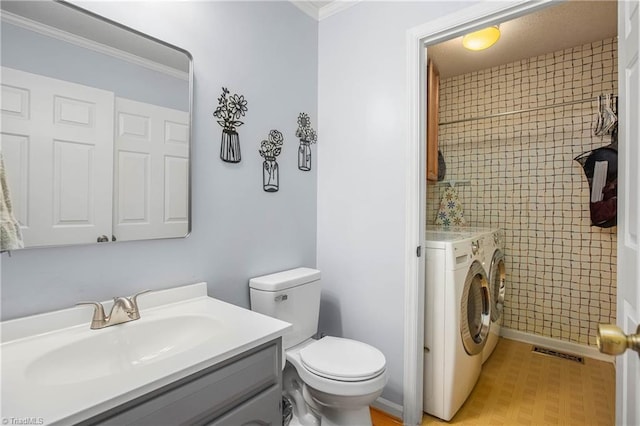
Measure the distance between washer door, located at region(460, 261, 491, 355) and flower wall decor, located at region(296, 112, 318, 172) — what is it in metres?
1.19

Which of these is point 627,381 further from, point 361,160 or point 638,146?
point 361,160

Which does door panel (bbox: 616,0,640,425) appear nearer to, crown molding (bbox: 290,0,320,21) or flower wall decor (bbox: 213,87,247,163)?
flower wall decor (bbox: 213,87,247,163)

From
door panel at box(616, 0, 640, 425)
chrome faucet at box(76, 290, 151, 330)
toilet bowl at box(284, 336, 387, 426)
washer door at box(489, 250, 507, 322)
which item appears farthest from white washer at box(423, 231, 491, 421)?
chrome faucet at box(76, 290, 151, 330)

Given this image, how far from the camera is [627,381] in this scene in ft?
2.54

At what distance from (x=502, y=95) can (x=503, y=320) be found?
209cm

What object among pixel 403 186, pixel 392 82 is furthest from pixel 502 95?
pixel 403 186

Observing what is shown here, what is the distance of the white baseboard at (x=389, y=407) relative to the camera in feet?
5.81

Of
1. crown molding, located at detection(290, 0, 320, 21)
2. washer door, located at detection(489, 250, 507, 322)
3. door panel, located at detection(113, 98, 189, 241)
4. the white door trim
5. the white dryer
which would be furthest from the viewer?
washer door, located at detection(489, 250, 507, 322)

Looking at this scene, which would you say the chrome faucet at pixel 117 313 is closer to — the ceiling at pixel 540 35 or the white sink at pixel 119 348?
the white sink at pixel 119 348

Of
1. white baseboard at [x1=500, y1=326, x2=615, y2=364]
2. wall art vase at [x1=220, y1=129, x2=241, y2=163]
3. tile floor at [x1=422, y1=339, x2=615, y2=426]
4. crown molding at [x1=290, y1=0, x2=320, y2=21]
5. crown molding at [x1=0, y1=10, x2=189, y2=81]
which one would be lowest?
tile floor at [x1=422, y1=339, x2=615, y2=426]

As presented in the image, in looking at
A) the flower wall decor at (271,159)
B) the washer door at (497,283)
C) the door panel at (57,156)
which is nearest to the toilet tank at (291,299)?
the flower wall decor at (271,159)

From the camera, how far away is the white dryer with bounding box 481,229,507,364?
2.32 m

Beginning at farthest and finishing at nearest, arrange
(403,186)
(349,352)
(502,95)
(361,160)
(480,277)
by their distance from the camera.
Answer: (502,95) → (480,277) → (361,160) → (403,186) → (349,352)

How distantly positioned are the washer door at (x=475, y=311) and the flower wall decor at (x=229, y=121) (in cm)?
148
